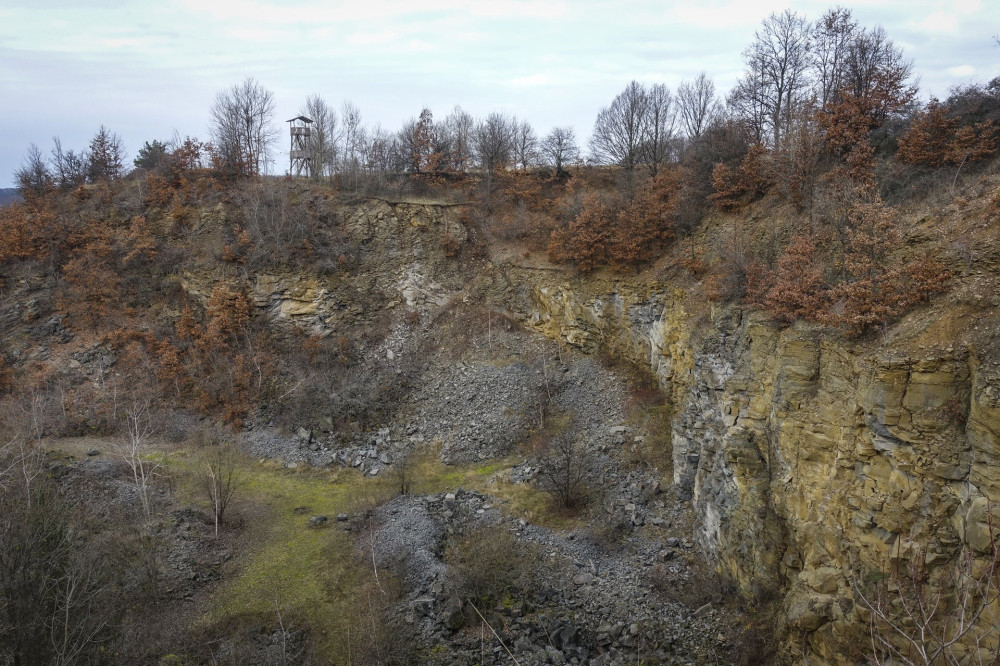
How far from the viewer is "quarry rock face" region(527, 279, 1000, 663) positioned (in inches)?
336

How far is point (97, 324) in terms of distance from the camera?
29422mm

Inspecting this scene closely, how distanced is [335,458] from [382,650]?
12.6 m

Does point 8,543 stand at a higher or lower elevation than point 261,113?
lower

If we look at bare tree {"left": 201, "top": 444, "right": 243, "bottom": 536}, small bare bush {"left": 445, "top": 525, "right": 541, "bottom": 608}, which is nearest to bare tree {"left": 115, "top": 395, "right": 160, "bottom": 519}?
bare tree {"left": 201, "top": 444, "right": 243, "bottom": 536}

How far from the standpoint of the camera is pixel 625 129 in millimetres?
33406

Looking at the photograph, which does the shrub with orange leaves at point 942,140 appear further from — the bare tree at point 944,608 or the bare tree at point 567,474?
the bare tree at point 567,474

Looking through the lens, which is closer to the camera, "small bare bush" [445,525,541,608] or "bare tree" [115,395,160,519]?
"small bare bush" [445,525,541,608]

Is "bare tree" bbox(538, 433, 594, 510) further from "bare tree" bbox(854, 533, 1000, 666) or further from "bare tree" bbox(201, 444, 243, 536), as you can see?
"bare tree" bbox(201, 444, 243, 536)

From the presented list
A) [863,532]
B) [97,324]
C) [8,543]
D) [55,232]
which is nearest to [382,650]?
[8,543]

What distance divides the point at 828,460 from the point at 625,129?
90.3ft

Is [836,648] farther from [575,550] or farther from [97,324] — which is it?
[97,324]

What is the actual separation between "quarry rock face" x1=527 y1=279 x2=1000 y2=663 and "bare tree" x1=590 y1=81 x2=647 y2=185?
19.9 meters

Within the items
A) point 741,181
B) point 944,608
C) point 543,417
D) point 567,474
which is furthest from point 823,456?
point 543,417

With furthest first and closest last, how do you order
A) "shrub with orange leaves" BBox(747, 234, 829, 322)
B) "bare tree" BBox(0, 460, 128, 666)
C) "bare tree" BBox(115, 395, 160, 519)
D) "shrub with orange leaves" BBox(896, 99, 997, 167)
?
"bare tree" BBox(115, 395, 160, 519) < "shrub with orange leaves" BBox(896, 99, 997, 167) < "shrub with orange leaves" BBox(747, 234, 829, 322) < "bare tree" BBox(0, 460, 128, 666)
